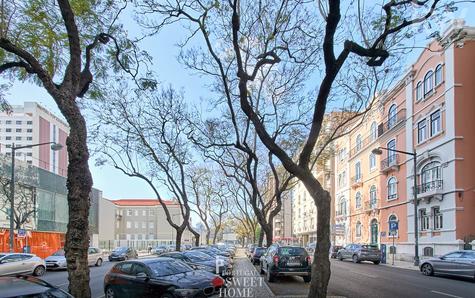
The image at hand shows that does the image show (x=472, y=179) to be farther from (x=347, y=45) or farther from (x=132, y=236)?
(x=132, y=236)

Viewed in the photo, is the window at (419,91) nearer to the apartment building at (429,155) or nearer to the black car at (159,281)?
the apartment building at (429,155)

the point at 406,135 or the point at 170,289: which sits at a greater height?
the point at 406,135

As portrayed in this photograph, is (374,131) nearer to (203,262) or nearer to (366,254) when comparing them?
(366,254)

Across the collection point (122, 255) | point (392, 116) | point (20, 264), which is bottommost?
point (122, 255)

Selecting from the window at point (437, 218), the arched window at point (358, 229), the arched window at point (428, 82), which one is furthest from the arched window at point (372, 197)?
the arched window at point (428, 82)

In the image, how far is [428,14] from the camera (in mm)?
10930

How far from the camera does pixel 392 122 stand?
45781mm

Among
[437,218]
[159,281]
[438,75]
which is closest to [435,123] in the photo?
[438,75]

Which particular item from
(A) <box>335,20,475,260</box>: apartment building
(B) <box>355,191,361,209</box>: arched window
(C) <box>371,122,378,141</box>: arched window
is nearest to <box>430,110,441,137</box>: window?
(A) <box>335,20,475,260</box>: apartment building

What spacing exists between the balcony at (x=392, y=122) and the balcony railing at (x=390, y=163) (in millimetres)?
2745

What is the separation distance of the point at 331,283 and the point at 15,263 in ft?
51.8

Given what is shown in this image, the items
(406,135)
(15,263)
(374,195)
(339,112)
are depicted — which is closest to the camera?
(15,263)

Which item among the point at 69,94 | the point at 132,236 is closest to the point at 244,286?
the point at 69,94

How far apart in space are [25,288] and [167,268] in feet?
19.9
